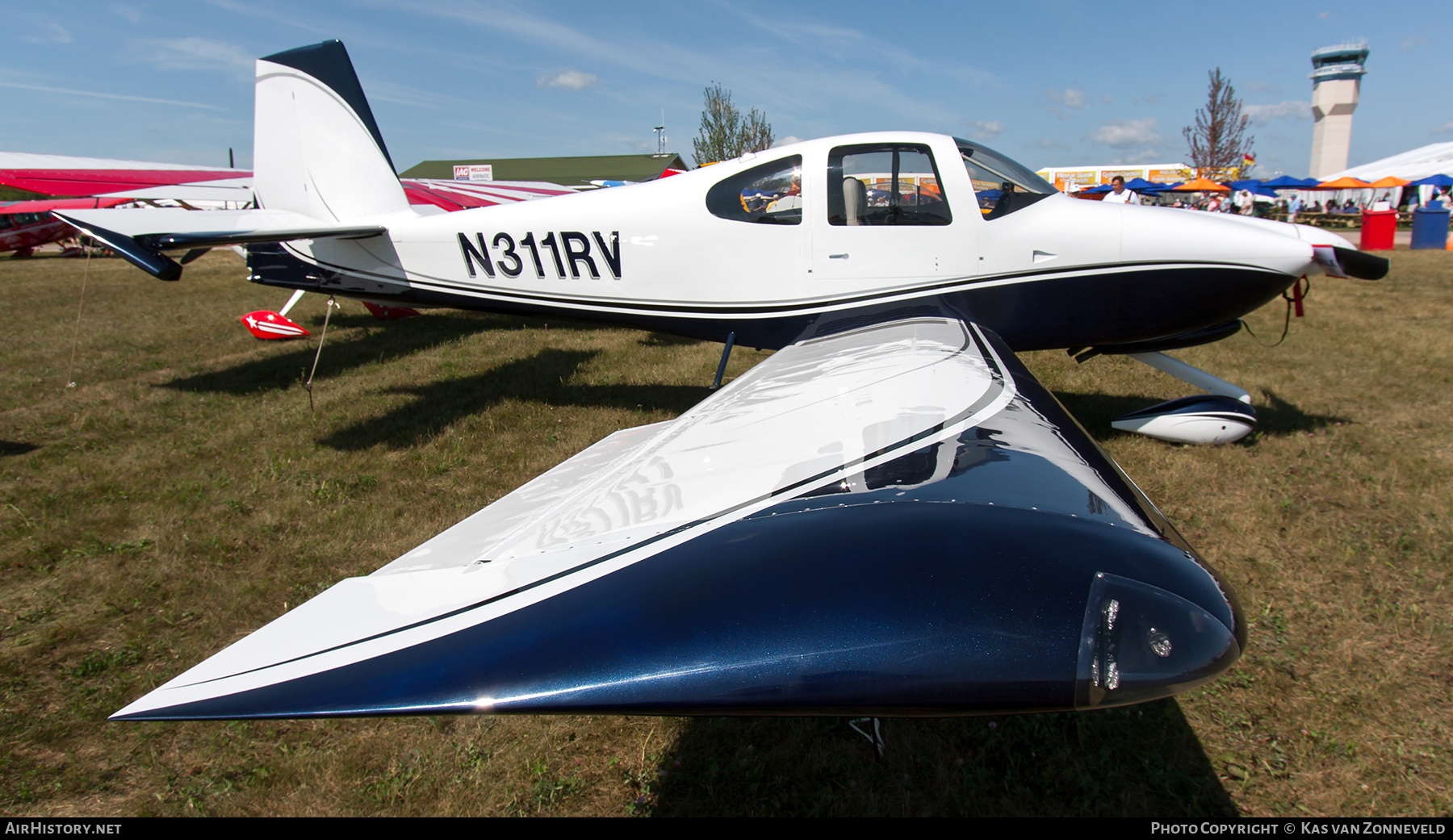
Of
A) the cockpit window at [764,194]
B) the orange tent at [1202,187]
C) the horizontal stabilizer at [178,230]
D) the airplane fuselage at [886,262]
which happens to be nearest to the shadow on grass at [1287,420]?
the airplane fuselage at [886,262]

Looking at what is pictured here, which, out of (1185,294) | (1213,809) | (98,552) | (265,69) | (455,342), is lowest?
(1213,809)

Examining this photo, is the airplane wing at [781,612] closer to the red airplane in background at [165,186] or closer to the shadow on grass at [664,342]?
the shadow on grass at [664,342]

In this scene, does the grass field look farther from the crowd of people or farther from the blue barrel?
the crowd of people

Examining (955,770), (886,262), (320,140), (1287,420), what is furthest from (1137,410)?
(320,140)

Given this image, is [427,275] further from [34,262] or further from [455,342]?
[34,262]

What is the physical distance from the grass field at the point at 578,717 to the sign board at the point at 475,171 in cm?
4196

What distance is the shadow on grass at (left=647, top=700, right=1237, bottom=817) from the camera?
2162 millimetres

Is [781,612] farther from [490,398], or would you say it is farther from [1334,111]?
[1334,111]

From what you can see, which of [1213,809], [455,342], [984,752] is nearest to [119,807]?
[984,752]

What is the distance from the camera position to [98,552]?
3826 millimetres

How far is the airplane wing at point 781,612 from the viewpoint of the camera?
3.27 ft

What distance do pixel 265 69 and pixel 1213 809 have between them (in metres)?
8.56

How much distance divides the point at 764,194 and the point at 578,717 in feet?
11.4

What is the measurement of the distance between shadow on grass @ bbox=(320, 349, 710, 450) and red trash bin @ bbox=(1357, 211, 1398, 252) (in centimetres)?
2241
